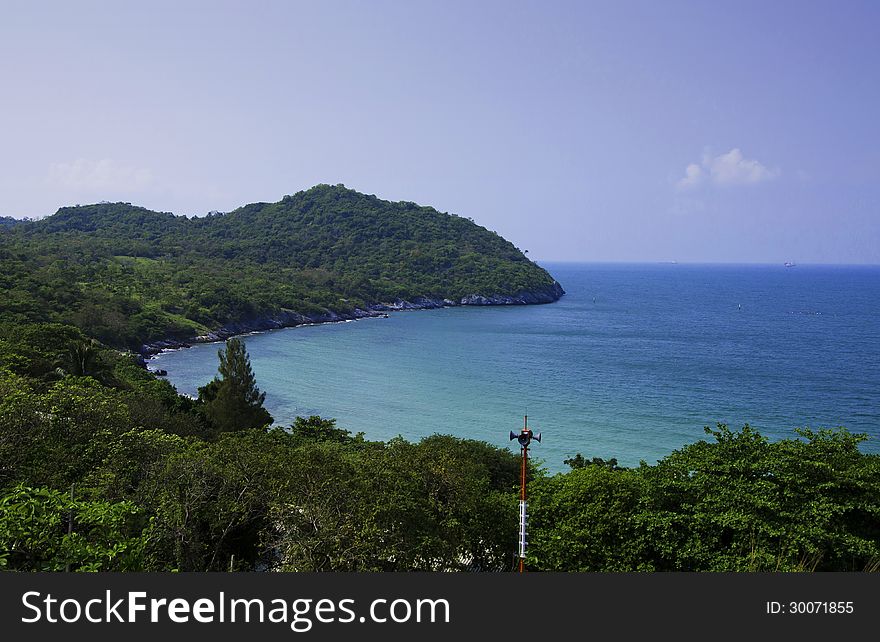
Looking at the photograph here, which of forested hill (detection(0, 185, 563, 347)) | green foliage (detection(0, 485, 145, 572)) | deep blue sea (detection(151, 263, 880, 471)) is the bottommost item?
deep blue sea (detection(151, 263, 880, 471))

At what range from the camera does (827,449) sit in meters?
13.4

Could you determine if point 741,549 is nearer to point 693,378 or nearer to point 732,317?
point 693,378

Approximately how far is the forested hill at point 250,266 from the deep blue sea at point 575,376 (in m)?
7.30

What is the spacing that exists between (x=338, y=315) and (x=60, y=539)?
81.7 m

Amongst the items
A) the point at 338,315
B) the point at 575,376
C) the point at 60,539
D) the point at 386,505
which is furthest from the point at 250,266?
the point at 60,539

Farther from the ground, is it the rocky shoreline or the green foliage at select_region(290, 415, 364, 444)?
the rocky shoreline

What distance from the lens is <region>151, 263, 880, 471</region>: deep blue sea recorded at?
35.2m

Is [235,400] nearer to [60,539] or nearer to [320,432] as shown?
[320,432]

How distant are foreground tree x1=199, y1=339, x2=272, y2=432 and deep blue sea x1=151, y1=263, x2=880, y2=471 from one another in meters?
8.04

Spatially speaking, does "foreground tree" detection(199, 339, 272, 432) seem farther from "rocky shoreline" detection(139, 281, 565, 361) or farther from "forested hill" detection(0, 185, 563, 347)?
"rocky shoreline" detection(139, 281, 565, 361)

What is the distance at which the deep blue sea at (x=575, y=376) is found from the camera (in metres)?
35.2

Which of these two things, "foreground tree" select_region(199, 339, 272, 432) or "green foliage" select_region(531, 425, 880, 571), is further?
"foreground tree" select_region(199, 339, 272, 432)

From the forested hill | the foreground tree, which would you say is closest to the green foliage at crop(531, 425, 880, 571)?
the foreground tree

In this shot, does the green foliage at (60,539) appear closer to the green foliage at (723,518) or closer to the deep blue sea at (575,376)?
the green foliage at (723,518)
